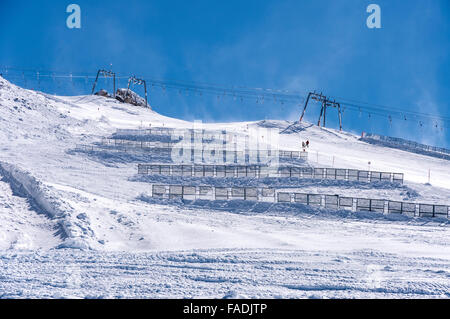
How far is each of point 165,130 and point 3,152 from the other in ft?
62.7

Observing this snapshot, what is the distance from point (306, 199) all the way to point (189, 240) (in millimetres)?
10682

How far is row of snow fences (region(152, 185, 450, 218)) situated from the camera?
84.4 ft

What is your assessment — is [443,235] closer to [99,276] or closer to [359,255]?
[359,255]

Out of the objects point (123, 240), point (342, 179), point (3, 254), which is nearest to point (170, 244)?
point (123, 240)

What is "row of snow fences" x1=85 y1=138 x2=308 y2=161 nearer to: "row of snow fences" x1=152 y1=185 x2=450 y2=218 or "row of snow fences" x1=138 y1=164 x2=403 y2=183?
"row of snow fences" x1=138 y1=164 x2=403 y2=183

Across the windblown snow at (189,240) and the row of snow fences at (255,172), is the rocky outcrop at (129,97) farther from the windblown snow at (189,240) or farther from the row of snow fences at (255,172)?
the row of snow fences at (255,172)

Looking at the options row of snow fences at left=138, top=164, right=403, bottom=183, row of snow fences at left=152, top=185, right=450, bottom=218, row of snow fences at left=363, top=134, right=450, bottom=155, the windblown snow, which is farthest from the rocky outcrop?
row of snow fences at left=152, top=185, right=450, bottom=218

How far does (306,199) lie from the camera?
1056 inches

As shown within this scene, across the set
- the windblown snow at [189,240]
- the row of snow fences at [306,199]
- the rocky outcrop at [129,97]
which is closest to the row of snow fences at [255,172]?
the windblown snow at [189,240]

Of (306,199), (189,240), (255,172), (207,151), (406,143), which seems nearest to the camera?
(189,240)

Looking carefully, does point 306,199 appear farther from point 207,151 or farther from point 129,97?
point 129,97

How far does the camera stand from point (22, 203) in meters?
22.4

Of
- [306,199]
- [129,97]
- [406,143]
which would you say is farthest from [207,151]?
[129,97]

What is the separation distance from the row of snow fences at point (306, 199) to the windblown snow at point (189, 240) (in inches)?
28.0
